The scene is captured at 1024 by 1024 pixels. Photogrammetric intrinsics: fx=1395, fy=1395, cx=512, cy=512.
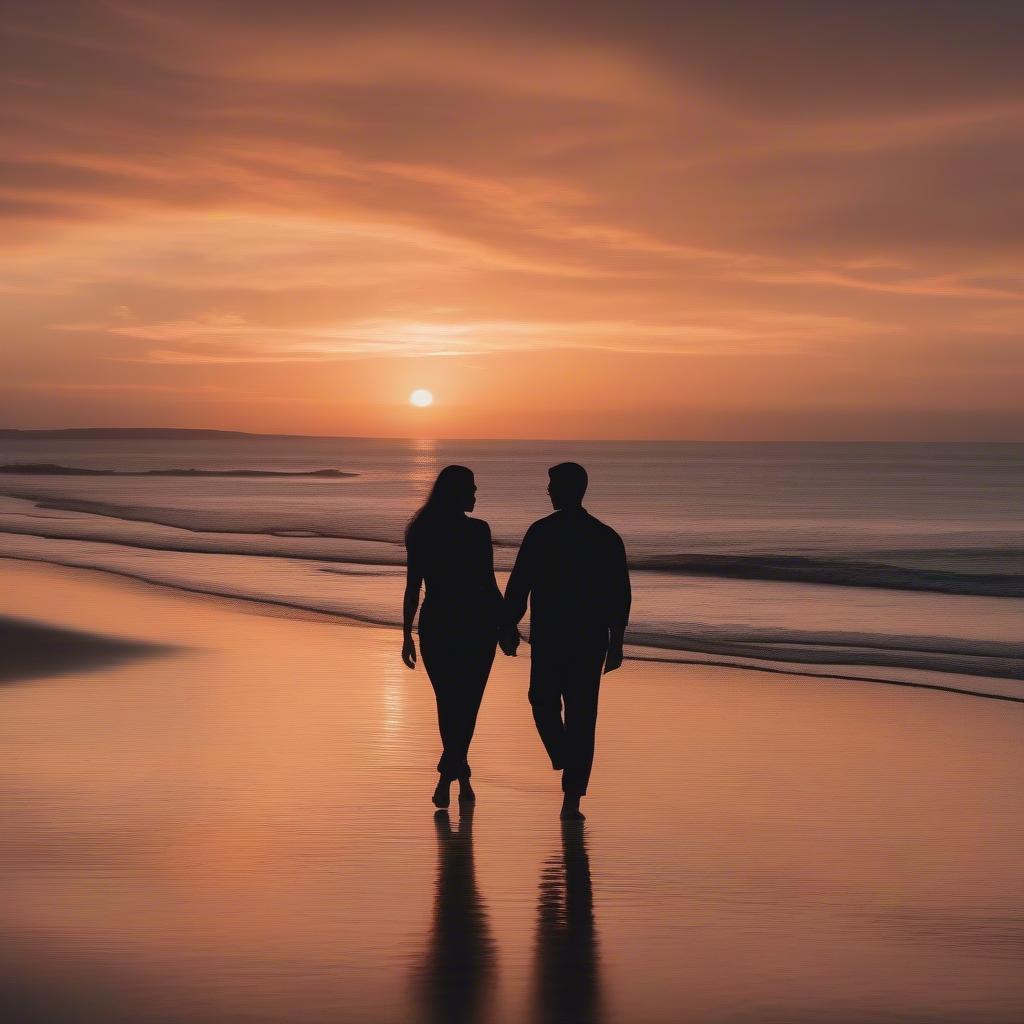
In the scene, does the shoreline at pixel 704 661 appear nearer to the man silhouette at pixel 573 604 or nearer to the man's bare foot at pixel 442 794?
the man silhouette at pixel 573 604

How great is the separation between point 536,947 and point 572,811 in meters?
2.19

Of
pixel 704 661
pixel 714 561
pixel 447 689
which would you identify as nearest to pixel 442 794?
Result: pixel 447 689

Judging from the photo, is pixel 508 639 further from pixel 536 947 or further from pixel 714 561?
pixel 714 561

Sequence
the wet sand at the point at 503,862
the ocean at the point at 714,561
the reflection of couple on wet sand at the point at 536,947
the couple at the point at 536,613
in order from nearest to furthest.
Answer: the reflection of couple on wet sand at the point at 536,947, the wet sand at the point at 503,862, the couple at the point at 536,613, the ocean at the point at 714,561

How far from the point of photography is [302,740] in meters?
9.57

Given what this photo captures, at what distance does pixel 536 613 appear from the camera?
7602mm

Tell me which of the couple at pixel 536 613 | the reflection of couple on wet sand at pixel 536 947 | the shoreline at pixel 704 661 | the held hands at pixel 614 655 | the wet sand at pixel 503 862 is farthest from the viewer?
the shoreline at pixel 704 661

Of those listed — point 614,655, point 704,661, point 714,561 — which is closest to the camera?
point 614,655

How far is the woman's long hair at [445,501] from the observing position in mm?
7715

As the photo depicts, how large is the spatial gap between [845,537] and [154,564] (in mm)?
24479

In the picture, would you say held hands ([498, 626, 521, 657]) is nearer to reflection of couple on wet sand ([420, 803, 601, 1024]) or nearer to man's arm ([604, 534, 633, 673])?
man's arm ([604, 534, 633, 673])

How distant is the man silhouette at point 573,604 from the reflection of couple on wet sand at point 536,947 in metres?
0.76

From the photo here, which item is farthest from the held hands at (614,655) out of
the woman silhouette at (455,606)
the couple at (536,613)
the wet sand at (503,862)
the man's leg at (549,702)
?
the wet sand at (503,862)

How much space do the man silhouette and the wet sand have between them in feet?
1.67
